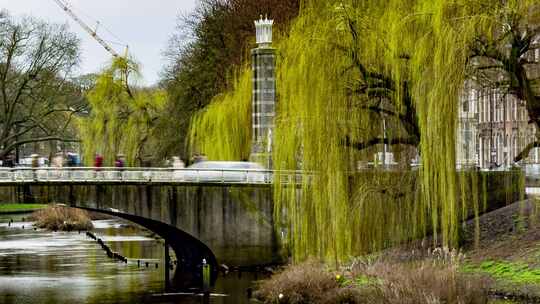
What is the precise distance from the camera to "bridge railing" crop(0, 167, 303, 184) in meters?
49.5

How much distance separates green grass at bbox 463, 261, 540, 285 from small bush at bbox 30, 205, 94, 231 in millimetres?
46931

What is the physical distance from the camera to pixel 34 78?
82.2m

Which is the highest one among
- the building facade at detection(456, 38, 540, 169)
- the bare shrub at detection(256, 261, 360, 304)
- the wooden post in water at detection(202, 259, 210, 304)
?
the building facade at detection(456, 38, 540, 169)

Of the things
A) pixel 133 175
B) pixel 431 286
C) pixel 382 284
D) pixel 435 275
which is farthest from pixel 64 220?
pixel 431 286

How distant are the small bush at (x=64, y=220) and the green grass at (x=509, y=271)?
154 ft

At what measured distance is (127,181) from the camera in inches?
1971

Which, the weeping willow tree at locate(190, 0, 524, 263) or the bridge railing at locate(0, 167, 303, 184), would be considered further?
the bridge railing at locate(0, 167, 303, 184)

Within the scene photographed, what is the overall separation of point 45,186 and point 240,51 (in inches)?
845

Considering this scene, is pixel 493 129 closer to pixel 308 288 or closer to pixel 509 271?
pixel 509 271

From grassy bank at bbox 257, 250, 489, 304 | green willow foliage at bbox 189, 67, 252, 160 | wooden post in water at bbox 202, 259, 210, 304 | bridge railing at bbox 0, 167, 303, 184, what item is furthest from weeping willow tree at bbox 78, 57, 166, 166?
grassy bank at bbox 257, 250, 489, 304

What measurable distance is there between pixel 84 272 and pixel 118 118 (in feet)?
70.3

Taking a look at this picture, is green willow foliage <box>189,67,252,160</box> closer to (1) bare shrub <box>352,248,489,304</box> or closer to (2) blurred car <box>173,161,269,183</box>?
(2) blurred car <box>173,161,269,183</box>

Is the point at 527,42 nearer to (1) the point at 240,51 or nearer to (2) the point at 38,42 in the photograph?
(1) the point at 240,51

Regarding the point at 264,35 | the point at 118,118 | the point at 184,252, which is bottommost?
the point at 184,252
